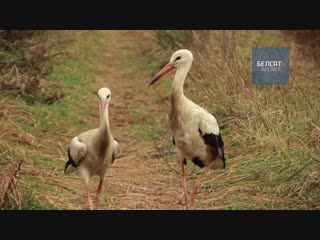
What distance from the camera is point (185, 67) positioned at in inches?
275

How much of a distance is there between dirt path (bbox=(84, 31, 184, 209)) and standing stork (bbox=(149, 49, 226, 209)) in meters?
0.30

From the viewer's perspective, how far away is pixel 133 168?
7.75m

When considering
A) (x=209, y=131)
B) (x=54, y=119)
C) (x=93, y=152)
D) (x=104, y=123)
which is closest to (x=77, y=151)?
(x=93, y=152)

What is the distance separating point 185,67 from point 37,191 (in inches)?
65.1

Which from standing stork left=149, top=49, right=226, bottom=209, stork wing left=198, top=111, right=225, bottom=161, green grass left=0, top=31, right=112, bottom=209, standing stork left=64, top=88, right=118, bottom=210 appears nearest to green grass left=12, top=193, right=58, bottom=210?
green grass left=0, top=31, right=112, bottom=209

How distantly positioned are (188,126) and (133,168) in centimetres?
107

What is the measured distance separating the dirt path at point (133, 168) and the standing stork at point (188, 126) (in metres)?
0.30

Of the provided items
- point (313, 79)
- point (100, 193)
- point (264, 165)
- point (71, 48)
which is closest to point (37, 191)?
point (100, 193)

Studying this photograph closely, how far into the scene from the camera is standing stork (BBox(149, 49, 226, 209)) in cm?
690

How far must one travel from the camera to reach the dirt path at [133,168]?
6945 mm

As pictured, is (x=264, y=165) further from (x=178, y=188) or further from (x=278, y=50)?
(x=278, y=50)

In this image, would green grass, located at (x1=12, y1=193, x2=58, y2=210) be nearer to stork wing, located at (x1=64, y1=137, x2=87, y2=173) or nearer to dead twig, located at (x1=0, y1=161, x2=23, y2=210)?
dead twig, located at (x1=0, y1=161, x2=23, y2=210)

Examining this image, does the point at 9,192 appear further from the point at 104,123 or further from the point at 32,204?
the point at 104,123

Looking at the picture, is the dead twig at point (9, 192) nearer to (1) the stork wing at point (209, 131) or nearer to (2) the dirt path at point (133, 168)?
(2) the dirt path at point (133, 168)
